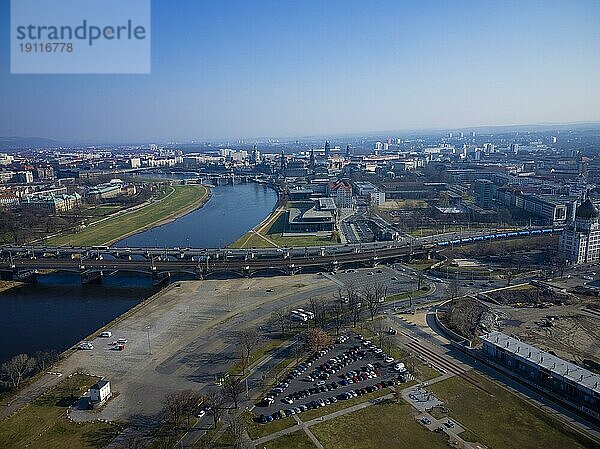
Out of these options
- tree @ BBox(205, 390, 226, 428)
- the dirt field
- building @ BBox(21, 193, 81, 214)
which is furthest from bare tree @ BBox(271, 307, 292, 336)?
building @ BBox(21, 193, 81, 214)

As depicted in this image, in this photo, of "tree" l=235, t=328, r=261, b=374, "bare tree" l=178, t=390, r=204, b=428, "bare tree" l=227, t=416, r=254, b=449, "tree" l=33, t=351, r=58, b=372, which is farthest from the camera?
"tree" l=235, t=328, r=261, b=374

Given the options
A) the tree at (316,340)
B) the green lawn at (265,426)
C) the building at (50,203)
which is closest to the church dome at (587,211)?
the tree at (316,340)

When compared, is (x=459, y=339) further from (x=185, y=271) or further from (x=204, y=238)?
(x=204, y=238)

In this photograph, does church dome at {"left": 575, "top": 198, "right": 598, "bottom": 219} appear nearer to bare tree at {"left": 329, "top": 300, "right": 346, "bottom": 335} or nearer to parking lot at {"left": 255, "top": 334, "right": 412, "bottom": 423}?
bare tree at {"left": 329, "top": 300, "right": 346, "bottom": 335}

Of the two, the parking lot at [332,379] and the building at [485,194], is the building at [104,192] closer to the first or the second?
the building at [485,194]

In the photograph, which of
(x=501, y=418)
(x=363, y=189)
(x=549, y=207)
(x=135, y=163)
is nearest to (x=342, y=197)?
(x=363, y=189)

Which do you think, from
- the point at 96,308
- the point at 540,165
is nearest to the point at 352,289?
the point at 96,308

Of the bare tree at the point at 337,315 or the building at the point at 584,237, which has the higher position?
the building at the point at 584,237
